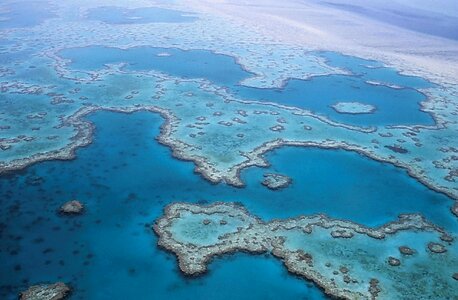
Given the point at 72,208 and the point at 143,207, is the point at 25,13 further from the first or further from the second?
the point at 143,207

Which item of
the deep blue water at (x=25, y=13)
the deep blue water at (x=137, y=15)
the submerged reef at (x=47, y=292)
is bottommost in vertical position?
the submerged reef at (x=47, y=292)

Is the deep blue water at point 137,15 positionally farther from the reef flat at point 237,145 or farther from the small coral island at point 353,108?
the small coral island at point 353,108

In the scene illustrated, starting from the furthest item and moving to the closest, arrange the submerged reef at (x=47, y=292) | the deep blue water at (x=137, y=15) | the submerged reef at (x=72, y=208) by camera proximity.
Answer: the deep blue water at (x=137, y=15) → the submerged reef at (x=72, y=208) → the submerged reef at (x=47, y=292)

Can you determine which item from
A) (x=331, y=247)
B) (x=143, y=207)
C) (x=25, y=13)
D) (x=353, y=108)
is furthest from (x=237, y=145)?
(x=25, y=13)

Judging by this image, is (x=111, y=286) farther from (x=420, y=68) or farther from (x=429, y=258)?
(x=420, y=68)

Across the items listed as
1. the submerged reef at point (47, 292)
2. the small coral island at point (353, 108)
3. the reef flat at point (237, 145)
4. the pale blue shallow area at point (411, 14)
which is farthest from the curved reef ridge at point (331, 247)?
the pale blue shallow area at point (411, 14)

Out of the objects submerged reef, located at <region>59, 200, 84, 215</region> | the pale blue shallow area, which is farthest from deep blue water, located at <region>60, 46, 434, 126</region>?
the pale blue shallow area
